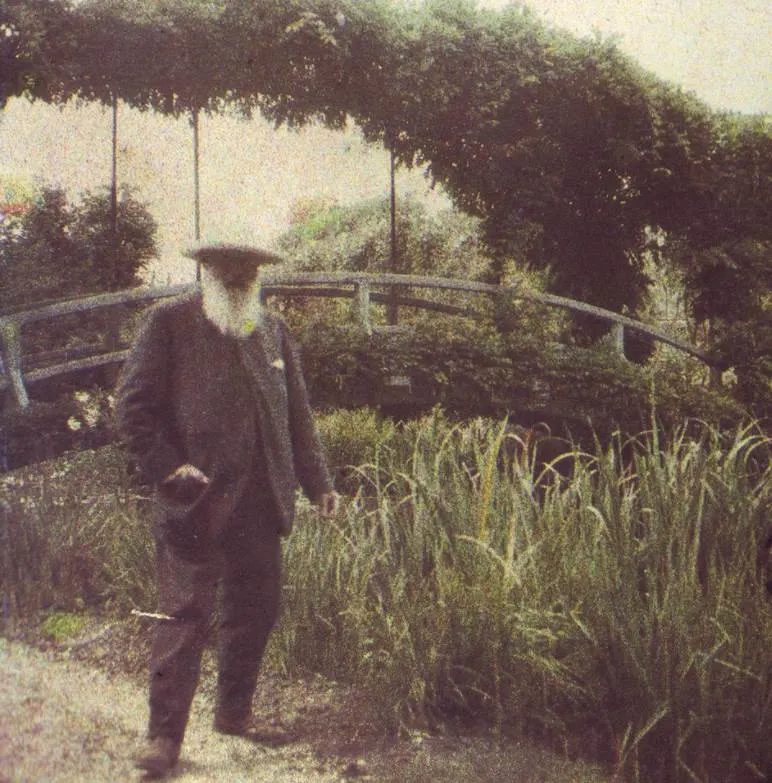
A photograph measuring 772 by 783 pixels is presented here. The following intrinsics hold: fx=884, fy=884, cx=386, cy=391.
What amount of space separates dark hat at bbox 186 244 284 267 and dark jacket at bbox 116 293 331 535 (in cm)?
13

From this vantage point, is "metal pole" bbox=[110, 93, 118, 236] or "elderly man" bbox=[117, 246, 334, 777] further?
"metal pole" bbox=[110, 93, 118, 236]

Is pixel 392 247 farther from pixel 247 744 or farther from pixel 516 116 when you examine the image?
pixel 247 744

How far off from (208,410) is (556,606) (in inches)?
52.7

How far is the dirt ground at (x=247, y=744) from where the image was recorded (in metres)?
2.43

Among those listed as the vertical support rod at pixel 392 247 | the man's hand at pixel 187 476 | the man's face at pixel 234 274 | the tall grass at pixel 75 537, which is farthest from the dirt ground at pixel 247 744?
the vertical support rod at pixel 392 247

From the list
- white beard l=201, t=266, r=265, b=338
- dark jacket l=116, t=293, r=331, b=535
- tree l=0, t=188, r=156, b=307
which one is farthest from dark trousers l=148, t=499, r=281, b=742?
tree l=0, t=188, r=156, b=307

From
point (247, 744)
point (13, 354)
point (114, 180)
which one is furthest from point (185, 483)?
point (13, 354)

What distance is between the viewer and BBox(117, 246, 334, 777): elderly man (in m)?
2.57

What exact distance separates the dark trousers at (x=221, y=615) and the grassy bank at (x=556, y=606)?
0.40 metres

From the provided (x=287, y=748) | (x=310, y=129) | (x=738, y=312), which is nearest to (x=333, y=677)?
(x=287, y=748)

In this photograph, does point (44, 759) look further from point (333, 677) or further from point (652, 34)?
point (652, 34)

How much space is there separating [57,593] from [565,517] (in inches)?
86.4

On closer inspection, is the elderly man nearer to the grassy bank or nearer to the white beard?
the white beard

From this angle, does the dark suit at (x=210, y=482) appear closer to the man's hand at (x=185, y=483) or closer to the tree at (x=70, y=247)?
the man's hand at (x=185, y=483)
